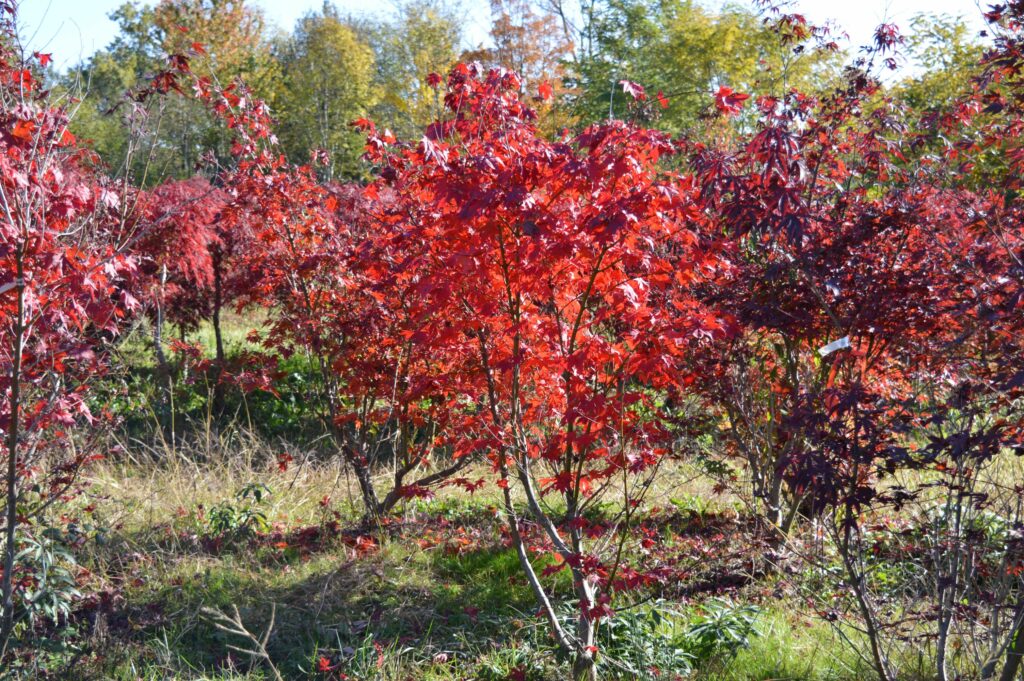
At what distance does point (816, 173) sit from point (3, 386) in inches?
175

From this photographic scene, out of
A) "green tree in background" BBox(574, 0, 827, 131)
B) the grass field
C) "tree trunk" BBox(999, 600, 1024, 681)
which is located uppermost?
"green tree in background" BBox(574, 0, 827, 131)

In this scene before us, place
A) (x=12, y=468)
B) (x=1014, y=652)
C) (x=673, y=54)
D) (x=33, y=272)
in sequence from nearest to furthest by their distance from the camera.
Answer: (x=1014, y=652), (x=12, y=468), (x=33, y=272), (x=673, y=54)

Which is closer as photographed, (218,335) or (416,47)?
(218,335)

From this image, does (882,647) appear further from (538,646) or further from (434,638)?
(434,638)

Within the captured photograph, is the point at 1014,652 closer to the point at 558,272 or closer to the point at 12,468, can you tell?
the point at 558,272

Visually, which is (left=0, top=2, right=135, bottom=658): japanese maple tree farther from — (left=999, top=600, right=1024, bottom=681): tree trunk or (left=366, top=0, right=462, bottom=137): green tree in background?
(left=366, top=0, right=462, bottom=137): green tree in background

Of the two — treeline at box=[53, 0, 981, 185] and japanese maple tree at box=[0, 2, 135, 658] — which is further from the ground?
treeline at box=[53, 0, 981, 185]

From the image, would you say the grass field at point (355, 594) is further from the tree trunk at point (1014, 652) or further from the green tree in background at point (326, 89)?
the green tree in background at point (326, 89)

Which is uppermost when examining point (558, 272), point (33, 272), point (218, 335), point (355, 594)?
point (558, 272)

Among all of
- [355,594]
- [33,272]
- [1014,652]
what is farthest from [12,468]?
[1014,652]

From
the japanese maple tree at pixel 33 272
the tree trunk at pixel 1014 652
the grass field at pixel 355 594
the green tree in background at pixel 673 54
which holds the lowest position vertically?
the grass field at pixel 355 594

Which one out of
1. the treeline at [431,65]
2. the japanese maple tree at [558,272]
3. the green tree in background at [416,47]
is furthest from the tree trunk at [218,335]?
the green tree in background at [416,47]

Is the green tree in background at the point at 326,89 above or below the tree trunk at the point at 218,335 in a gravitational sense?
above

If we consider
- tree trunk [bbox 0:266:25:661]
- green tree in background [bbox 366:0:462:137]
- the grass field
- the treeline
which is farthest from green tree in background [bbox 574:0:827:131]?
tree trunk [bbox 0:266:25:661]
